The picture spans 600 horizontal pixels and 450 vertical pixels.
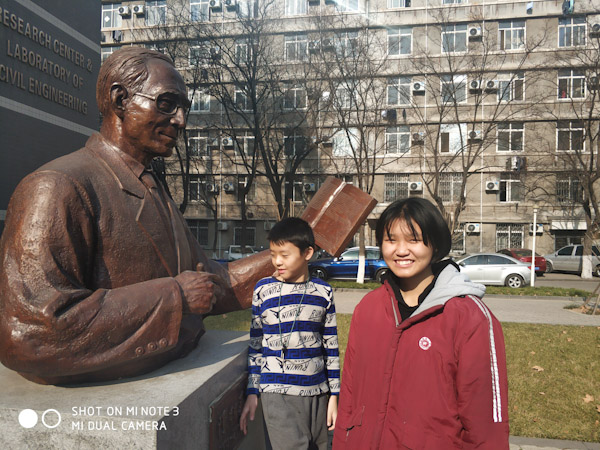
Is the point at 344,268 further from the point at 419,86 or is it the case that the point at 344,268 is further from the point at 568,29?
the point at 568,29

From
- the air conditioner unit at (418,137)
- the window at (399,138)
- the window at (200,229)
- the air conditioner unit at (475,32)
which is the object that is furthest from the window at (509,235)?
the window at (200,229)

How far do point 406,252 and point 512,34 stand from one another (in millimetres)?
25234

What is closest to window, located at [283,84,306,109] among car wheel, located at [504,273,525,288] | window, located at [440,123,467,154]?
window, located at [440,123,467,154]

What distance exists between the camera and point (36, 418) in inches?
61.9

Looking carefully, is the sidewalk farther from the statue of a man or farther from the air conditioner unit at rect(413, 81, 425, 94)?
the air conditioner unit at rect(413, 81, 425, 94)

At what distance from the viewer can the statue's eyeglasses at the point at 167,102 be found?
6.79 feet

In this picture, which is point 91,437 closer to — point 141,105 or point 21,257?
point 21,257

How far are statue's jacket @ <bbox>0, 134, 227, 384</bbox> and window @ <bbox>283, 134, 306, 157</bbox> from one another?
16134 mm

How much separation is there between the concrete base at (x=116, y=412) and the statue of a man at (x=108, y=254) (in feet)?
0.29

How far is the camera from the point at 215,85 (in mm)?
17469

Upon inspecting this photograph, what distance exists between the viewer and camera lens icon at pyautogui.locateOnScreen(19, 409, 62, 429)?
61.7 inches

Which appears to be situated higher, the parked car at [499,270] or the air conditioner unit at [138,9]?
the air conditioner unit at [138,9]

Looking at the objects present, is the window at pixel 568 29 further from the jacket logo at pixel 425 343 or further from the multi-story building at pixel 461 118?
the jacket logo at pixel 425 343

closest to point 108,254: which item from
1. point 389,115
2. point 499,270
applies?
point 499,270
